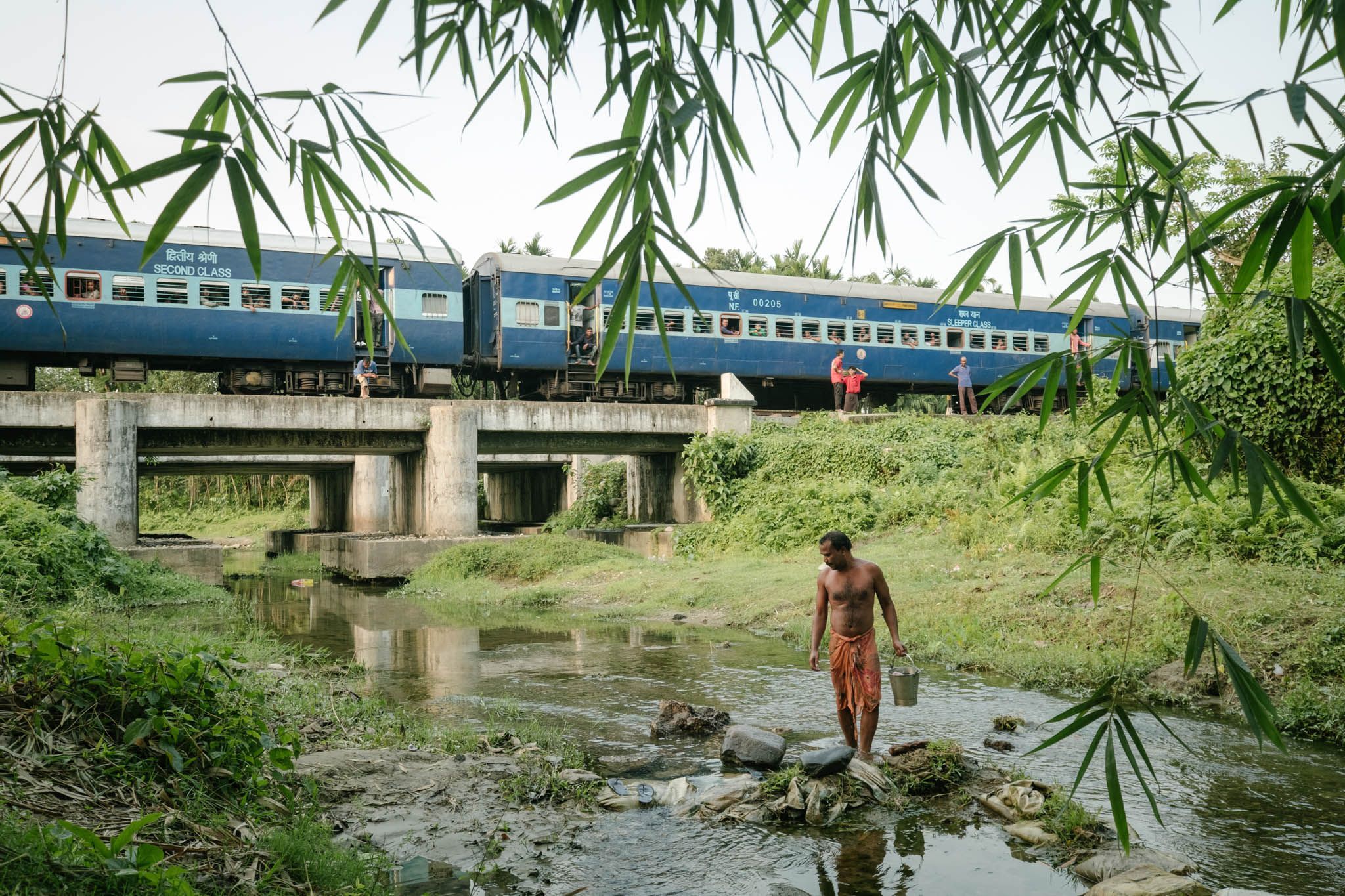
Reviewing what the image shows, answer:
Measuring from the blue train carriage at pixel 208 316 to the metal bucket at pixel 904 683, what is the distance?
13.7m

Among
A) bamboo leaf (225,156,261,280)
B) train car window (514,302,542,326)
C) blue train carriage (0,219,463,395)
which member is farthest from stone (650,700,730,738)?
train car window (514,302,542,326)

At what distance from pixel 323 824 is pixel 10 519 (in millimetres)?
10309

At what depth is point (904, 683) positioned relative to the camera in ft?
19.6

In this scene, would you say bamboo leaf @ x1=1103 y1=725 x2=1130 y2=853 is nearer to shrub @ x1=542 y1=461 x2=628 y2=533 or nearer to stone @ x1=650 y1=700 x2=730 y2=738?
stone @ x1=650 y1=700 x2=730 y2=738

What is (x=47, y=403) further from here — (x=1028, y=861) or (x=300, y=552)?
(x=1028, y=861)

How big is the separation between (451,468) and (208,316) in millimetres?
5696

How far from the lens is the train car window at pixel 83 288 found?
17703 mm

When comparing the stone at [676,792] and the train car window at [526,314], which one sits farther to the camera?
the train car window at [526,314]

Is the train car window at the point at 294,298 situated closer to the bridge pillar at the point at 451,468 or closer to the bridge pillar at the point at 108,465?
the bridge pillar at the point at 451,468

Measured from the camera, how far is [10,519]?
38.5 ft

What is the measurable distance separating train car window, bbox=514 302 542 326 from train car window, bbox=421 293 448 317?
1.57 metres

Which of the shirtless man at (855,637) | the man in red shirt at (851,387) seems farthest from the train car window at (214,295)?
the shirtless man at (855,637)

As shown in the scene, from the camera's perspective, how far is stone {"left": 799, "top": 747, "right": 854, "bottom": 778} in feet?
17.4

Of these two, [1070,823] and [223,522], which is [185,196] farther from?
[223,522]
